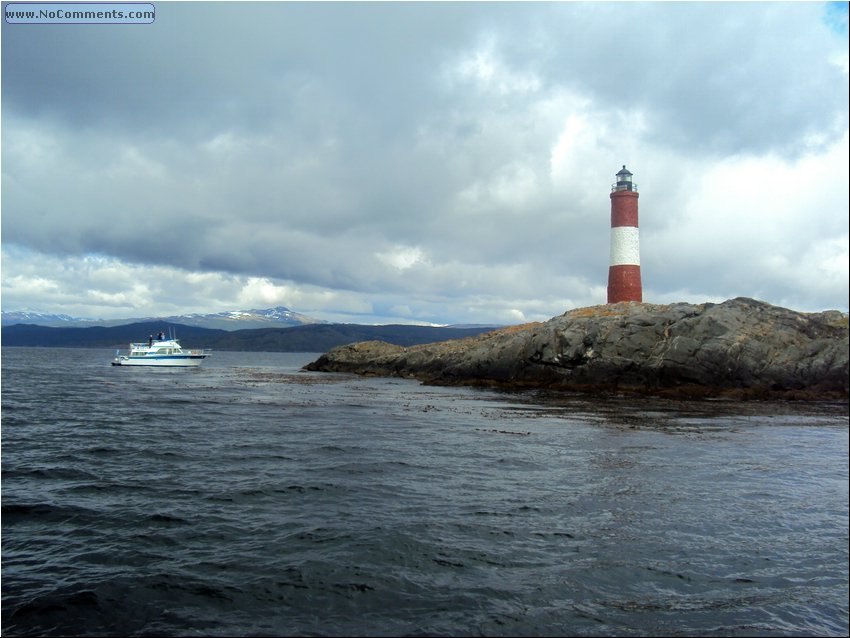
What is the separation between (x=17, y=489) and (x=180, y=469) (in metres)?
4.04

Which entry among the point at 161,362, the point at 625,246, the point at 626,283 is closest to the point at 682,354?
the point at 626,283

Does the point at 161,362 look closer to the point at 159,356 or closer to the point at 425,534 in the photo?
the point at 159,356

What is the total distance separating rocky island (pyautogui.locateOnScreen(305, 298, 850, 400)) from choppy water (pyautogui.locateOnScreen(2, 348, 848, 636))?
17.9 meters

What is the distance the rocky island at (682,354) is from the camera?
39.6 m

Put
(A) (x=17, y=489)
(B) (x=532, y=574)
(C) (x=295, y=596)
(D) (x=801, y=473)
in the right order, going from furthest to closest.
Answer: (D) (x=801, y=473)
(A) (x=17, y=489)
(B) (x=532, y=574)
(C) (x=295, y=596)

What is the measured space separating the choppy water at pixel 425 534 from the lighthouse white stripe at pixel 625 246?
43.3 meters

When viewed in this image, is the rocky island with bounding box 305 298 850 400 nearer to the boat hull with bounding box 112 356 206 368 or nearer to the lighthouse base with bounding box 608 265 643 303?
the lighthouse base with bounding box 608 265 643 303

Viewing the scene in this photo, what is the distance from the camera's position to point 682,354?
4425 centimetres

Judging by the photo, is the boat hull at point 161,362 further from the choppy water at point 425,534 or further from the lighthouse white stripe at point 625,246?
the choppy water at point 425,534

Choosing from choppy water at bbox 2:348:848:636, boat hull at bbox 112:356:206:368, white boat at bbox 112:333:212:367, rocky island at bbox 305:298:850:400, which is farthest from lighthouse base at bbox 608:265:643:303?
boat hull at bbox 112:356:206:368

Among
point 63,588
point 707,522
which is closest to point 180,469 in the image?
point 63,588

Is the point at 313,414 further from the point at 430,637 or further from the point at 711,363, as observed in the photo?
the point at 711,363

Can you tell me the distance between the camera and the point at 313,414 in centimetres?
3244

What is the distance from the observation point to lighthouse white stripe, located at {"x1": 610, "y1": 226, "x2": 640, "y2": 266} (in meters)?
65.3
